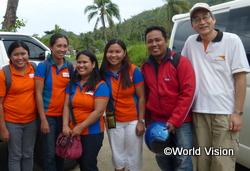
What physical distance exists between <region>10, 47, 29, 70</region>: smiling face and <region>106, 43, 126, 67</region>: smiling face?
959mm

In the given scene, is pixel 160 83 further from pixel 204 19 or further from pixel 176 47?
pixel 176 47

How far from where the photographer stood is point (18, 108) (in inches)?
100

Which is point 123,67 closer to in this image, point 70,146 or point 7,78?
point 70,146

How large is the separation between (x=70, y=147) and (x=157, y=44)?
4.58ft

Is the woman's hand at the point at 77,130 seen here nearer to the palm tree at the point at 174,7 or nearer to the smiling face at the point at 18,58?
the smiling face at the point at 18,58

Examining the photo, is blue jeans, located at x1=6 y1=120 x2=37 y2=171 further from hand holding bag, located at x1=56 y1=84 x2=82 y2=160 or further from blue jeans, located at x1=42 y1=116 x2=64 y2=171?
hand holding bag, located at x1=56 y1=84 x2=82 y2=160

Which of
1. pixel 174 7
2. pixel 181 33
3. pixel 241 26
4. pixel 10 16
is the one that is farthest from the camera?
pixel 174 7

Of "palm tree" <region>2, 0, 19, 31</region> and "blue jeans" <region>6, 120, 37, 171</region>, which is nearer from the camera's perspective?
"blue jeans" <region>6, 120, 37, 171</region>

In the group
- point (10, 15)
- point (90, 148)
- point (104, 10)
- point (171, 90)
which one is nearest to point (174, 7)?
point (104, 10)

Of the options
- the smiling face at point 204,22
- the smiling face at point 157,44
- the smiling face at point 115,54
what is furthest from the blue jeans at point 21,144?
the smiling face at point 204,22

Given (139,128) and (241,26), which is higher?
(241,26)

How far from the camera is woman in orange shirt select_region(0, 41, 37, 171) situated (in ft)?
8.27

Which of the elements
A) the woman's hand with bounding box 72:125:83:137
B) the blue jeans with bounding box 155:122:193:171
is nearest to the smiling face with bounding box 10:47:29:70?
the woman's hand with bounding box 72:125:83:137

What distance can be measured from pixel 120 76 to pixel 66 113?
718 mm
